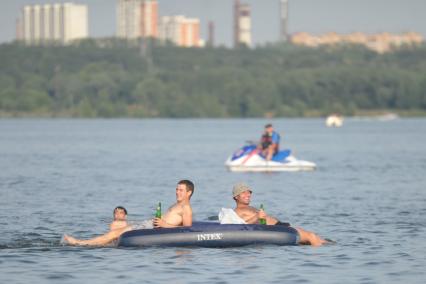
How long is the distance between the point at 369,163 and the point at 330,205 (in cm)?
2308

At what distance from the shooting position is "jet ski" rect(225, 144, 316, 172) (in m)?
40.8

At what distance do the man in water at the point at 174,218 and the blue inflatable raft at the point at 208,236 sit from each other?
164mm

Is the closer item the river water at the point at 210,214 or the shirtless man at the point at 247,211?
Answer: the river water at the point at 210,214

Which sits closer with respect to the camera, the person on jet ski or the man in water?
the man in water

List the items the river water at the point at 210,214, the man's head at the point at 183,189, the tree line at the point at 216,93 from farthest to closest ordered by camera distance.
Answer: the tree line at the point at 216,93 → the man's head at the point at 183,189 → the river water at the point at 210,214

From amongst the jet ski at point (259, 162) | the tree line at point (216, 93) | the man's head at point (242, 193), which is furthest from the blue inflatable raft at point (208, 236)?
the tree line at point (216, 93)

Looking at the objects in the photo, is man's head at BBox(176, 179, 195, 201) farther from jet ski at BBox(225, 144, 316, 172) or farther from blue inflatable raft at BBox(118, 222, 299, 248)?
jet ski at BBox(225, 144, 316, 172)

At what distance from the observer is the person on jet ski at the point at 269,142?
38.6 m

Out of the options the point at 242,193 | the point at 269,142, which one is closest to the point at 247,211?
the point at 242,193

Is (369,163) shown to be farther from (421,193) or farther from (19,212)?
(19,212)

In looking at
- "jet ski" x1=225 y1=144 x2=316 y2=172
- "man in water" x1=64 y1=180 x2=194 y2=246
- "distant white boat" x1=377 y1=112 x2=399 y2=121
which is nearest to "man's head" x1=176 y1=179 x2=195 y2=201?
"man in water" x1=64 y1=180 x2=194 y2=246

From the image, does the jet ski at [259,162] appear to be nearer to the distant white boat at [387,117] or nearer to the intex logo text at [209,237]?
the intex logo text at [209,237]

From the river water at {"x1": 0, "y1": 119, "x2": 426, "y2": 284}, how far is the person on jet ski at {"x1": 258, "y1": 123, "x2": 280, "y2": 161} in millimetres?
766

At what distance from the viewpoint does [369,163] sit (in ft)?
173
